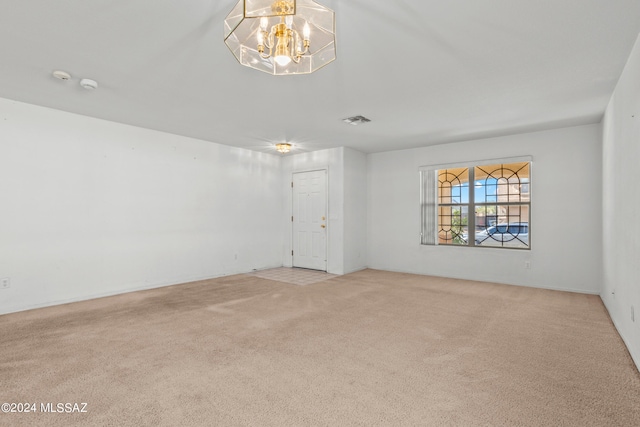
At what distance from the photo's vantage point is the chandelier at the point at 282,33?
69.2 inches

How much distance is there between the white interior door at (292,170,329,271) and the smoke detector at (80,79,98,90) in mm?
4037

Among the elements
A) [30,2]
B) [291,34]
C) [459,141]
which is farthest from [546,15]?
[459,141]

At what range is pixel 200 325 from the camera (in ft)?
10.9

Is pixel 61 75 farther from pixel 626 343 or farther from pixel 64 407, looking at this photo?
pixel 626 343

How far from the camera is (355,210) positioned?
21.4 ft

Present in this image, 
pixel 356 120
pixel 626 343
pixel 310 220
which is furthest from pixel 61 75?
pixel 626 343

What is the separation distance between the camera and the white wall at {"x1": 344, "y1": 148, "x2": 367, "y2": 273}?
629 cm

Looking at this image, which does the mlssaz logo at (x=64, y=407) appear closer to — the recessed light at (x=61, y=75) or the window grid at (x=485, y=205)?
the recessed light at (x=61, y=75)

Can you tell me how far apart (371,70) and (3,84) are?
149 inches

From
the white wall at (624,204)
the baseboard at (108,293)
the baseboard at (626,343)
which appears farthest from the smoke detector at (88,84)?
the baseboard at (626,343)

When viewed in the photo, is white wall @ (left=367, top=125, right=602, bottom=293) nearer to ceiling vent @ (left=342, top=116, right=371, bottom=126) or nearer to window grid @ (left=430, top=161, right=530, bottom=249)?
window grid @ (left=430, top=161, right=530, bottom=249)

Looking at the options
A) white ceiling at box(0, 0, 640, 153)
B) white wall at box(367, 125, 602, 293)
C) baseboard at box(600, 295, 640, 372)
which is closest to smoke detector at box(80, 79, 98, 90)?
white ceiling at box(0, 0, 640, 153)

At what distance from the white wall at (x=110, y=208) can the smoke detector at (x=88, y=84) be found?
4.26 ft

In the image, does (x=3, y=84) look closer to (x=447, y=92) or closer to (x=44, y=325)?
(x=44, y=325)
